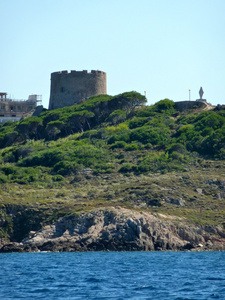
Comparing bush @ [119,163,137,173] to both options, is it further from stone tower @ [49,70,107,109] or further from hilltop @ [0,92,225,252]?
stone tower @ [49,70,107,109]

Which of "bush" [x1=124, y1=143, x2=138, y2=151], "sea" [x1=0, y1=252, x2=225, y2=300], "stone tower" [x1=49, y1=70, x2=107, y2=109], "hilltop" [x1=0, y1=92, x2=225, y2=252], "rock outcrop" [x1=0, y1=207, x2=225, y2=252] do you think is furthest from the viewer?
"stone tower" [x1=49, y1=70, x2=107, y2=109]

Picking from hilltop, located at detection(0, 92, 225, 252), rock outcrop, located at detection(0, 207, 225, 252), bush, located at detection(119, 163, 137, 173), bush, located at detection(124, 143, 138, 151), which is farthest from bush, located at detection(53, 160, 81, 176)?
rock outcrop, located at detection(0, 207, 225, 252)

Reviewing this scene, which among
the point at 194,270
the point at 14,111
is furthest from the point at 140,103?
the point at 194,270

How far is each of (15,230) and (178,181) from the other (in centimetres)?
1572

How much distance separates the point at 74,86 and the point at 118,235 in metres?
47.8

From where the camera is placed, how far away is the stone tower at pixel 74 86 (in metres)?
97.1

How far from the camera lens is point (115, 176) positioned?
225 ft

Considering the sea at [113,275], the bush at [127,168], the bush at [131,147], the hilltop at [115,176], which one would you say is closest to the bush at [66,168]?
the hilltop at [115,176]

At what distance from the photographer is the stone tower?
9706cm

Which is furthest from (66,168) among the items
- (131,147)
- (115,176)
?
(131,147)

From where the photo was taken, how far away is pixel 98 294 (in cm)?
3206

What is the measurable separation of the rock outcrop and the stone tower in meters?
44.2

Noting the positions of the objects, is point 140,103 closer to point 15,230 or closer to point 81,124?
point 81,124

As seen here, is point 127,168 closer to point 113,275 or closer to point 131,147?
point 131,147
